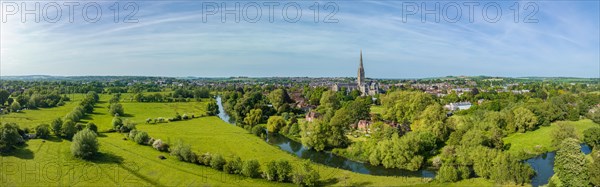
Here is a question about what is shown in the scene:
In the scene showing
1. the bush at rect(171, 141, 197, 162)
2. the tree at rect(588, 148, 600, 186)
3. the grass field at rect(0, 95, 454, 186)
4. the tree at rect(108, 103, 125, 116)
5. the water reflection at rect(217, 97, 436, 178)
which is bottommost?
the water reflection at rect(217, 97, 436, 178)

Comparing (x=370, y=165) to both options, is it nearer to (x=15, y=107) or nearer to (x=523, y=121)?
(x=523, y=121)

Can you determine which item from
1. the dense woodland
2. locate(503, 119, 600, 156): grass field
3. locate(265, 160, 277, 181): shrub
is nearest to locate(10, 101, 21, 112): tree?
the dense woodland

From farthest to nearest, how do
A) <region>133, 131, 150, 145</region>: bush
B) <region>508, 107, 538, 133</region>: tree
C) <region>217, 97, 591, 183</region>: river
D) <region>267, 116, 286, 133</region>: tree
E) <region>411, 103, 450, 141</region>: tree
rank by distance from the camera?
<region>267, 116, 286, 133</region>: tree
<region>508, 107, 538, 133</region>: tree
<region>133, 131, 150, 145</region>: bush
<region>411, 103, 450, 141</region>: tree
<region>217, 97, 591, 183</region>: river

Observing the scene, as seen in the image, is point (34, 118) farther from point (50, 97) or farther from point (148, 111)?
point (50, 97)

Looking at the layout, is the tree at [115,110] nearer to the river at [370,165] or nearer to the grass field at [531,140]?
the river at [370,165]

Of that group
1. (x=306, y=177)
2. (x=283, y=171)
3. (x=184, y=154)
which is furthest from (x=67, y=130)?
(x=306, y=177)

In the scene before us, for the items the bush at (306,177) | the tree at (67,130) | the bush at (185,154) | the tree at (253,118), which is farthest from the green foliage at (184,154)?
the tree at (253,118)

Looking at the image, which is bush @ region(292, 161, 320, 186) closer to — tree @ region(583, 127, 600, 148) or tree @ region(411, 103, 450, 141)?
tree @ region(411, 103, 450, 141)
